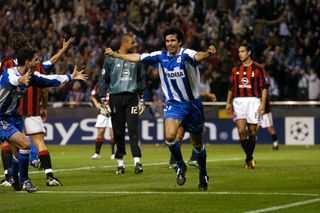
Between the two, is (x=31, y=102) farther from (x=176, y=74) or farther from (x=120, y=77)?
(x=176, y=74)

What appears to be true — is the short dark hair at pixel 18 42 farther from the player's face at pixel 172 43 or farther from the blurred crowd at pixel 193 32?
the blurred crowd at pixel 193 32

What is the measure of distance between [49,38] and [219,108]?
7685 mm

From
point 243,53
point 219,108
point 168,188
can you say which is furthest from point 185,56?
point 219,108

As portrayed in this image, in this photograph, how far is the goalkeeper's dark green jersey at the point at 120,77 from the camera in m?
17.3

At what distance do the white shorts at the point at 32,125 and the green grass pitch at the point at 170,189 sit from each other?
813 mm

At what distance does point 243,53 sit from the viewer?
18797 millimetres

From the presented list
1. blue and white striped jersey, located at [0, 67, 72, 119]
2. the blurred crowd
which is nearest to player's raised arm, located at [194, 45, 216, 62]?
blue and white striped jersey, located at [0, 67, 72, 119]

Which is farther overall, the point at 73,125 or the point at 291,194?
the point at 73,125

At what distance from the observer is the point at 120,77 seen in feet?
57.0

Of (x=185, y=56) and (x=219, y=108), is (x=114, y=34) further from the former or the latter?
(x=185, y=56)

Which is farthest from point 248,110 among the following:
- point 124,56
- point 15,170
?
point 15,170

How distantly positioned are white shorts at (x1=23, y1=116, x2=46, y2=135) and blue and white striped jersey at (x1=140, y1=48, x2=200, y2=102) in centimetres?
236

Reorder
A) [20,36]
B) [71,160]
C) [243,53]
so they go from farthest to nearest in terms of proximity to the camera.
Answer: [71,160]
[243,53]
[20,36]

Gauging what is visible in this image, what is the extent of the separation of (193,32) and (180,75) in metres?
18.2
